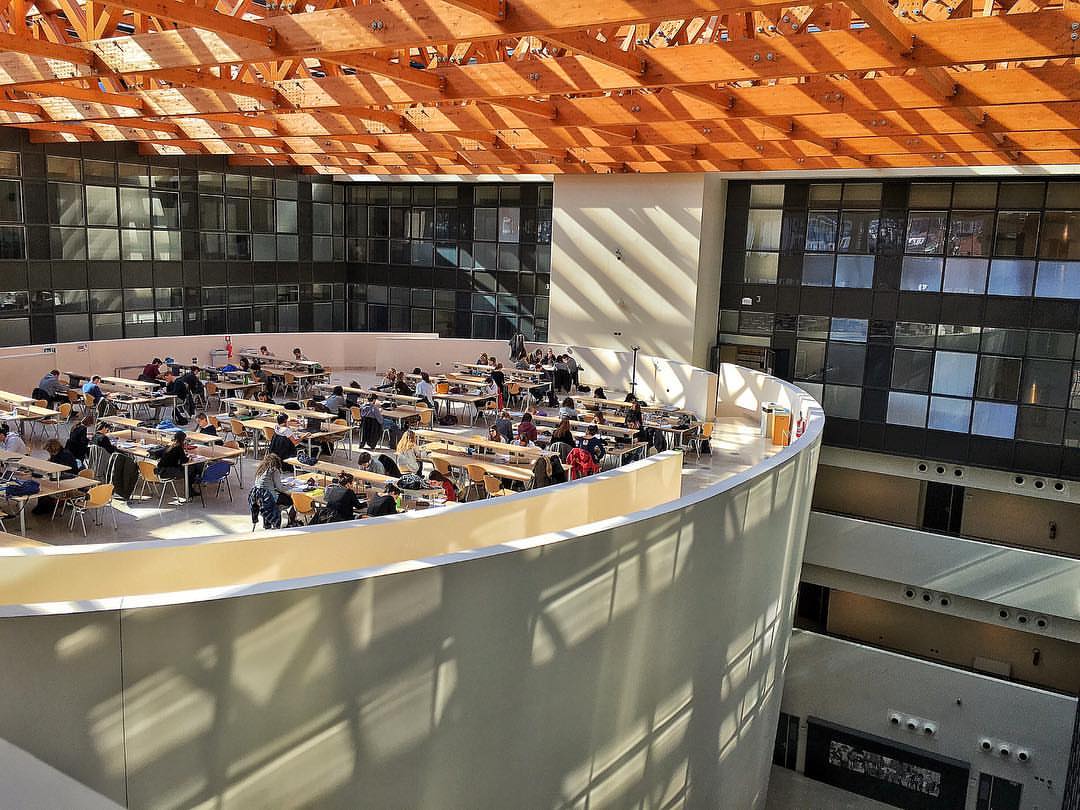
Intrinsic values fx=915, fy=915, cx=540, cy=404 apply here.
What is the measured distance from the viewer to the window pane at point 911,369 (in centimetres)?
2361

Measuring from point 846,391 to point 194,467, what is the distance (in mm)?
17661

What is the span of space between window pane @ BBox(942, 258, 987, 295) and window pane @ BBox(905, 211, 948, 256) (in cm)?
49

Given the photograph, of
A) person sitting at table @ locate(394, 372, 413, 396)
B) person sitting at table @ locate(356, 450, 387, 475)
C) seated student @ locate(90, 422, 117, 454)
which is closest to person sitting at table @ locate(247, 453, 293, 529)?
person sitting at table @ locate(356, 450, 387, 475)

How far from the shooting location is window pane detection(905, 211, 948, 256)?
2314 cm

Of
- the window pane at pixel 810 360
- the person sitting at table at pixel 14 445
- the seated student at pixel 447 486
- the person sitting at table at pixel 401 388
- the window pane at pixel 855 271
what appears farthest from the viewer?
the window pane at pixel 810 360

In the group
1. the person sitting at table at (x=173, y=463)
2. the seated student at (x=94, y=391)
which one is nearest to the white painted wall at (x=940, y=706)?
the person sitting at table at (x=173, y=463)

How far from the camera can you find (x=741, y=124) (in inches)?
645

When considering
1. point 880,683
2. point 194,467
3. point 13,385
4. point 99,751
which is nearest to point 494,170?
point 13,385

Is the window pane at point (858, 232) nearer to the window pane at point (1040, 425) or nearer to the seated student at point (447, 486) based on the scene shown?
the window pane at point (1040, 425)

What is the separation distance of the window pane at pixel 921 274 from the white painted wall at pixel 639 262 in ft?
16.5

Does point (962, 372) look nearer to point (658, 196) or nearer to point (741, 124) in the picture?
point (658, 196)

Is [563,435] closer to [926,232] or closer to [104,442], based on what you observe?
[104,442]

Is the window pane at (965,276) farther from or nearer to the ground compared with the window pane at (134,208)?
nearer to the ground

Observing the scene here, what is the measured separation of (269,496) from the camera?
37.6 ft
